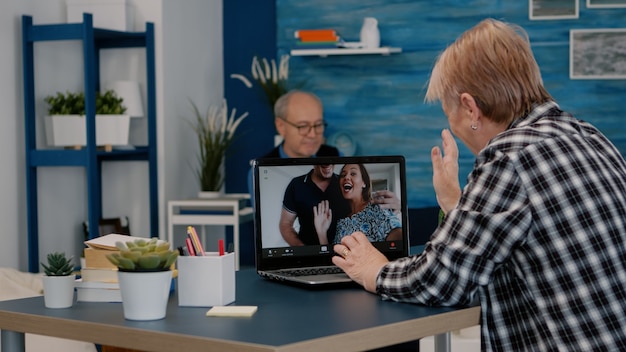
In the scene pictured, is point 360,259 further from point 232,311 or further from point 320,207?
point 232,311

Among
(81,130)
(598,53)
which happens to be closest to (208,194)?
(81,130)

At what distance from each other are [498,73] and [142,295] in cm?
86

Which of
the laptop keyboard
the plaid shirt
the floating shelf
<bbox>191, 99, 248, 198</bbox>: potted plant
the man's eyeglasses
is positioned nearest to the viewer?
the plaid shirt

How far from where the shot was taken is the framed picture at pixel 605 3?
5.00 m

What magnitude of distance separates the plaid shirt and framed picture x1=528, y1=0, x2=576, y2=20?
3.31 metres

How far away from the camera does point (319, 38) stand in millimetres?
5285

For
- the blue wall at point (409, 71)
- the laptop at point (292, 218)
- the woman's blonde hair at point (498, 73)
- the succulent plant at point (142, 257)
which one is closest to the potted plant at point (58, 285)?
the succulent plant at point (142, 257)

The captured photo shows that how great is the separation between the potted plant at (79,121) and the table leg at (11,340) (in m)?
2.64

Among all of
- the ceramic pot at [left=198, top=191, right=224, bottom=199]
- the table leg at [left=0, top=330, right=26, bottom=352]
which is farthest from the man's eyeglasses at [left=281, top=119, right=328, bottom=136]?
the table leg at [left=0, top=330, right=26, bottom=352]

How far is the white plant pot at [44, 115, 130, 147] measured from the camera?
4.66 metres

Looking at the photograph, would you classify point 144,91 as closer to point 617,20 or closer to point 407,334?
point 617,20

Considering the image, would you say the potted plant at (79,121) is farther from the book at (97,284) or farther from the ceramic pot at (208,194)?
the book at (97,284)

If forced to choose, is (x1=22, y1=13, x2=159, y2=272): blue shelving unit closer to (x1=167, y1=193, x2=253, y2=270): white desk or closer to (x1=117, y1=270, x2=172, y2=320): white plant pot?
(x1=167, y1=193, x2=253, y2=270): white desk

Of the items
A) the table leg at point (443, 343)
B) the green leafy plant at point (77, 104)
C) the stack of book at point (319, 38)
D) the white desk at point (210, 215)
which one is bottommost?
the table leg at point (443, 343)
